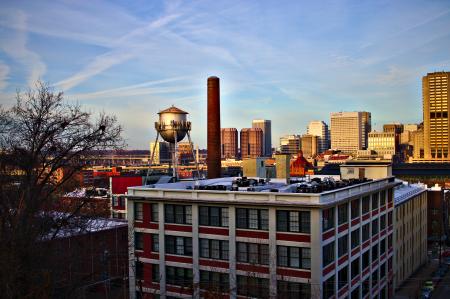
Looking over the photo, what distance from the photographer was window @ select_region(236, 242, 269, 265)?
103ft

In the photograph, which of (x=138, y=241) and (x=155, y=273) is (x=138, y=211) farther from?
(x=155, y=273)

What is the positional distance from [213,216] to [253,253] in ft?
13.0

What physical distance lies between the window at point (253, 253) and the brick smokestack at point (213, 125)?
3553 cm

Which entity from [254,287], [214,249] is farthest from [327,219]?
[214,249]

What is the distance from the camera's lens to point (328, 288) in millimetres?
31500

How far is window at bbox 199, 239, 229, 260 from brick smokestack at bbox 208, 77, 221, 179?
3392 cm

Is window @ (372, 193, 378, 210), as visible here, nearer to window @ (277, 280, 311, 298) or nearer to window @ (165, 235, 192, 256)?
window @ (277, 280, 311, 298)

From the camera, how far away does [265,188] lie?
38000 millimetres

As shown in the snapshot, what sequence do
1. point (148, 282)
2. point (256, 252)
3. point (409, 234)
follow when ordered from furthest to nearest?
point (409, 234)
point (148, 282)
point (256, 252)

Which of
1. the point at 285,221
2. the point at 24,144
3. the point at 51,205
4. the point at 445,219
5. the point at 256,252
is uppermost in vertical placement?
the point at 24,144

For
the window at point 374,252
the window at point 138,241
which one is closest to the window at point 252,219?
the window at point 138,241

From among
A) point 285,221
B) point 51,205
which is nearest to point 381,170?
point 285,221

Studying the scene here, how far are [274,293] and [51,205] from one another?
1451cm

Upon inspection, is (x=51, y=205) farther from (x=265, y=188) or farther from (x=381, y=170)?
(x=381, y=170)
